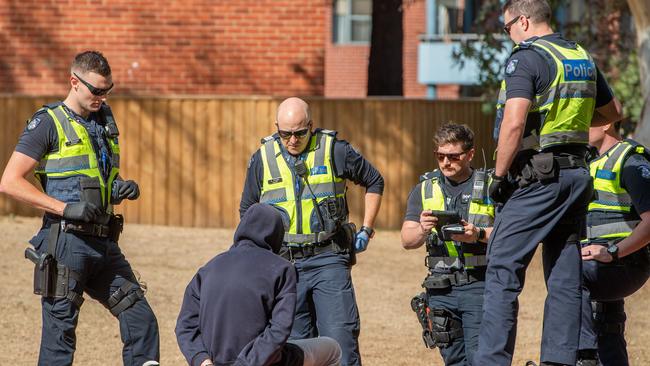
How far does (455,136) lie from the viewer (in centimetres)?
696

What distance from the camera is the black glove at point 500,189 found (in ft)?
20.9

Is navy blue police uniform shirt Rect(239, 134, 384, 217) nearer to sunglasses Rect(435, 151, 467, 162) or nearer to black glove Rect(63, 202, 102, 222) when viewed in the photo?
sunglasses Rect(435, 151, 467, 162)

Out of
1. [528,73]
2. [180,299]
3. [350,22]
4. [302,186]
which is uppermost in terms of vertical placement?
[350,22]

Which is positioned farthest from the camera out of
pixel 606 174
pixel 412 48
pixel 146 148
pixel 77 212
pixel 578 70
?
pixel 412 48

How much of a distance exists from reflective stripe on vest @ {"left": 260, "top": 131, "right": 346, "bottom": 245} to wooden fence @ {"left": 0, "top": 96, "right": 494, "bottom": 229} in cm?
939

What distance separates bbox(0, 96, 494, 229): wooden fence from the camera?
1670 cm

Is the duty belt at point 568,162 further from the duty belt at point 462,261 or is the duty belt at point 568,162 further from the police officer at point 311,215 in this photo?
the police officer at point 311,215

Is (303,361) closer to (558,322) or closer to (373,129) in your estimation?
(558,322)

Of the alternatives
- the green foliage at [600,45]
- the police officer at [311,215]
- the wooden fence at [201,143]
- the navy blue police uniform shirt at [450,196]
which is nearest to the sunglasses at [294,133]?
the police officer at [311,215]

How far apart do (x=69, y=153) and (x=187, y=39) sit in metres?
11.4

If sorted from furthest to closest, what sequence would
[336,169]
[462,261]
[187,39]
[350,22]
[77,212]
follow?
[350,22]
[187,39]
[336,169]
[462,261]
[77,212]

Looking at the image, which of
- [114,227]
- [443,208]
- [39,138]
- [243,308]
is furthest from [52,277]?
[443,208]

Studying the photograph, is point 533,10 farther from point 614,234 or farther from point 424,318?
point 424,318

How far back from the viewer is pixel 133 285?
23.6 ft
